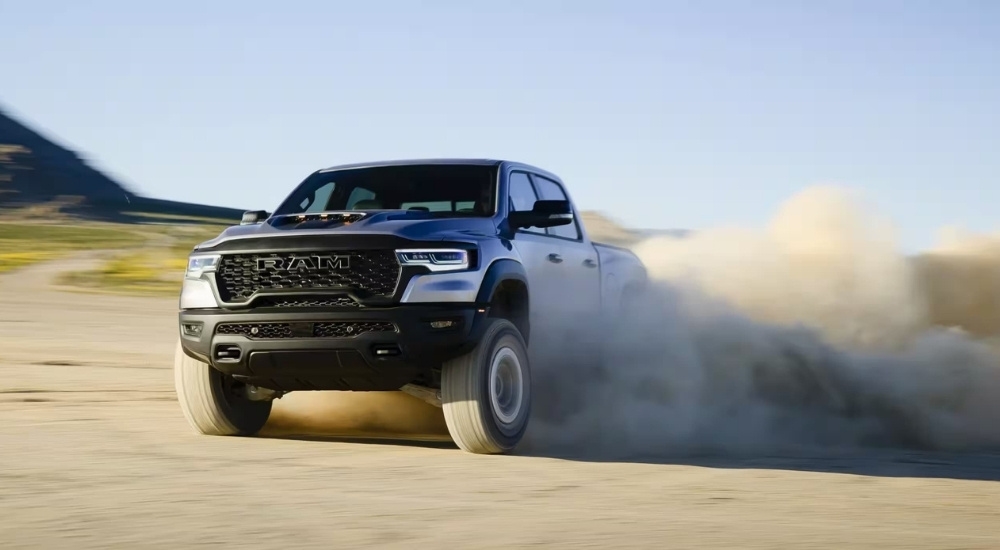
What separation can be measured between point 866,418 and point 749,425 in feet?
4.00

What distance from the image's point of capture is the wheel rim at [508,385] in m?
8.67

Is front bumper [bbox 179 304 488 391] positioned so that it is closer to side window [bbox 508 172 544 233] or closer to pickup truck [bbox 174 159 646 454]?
pickup truck [bbox 174 159 646 454]

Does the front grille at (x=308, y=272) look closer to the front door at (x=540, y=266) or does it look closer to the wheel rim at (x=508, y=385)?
the wheel rim at (x=508, y=385)

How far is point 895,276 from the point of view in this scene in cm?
1591

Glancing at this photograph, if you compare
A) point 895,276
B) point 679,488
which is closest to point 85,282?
point 895,276

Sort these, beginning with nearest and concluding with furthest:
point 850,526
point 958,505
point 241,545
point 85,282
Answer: point 241,545, point 850,526, point 958,505, point 85,282

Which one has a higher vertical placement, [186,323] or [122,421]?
[186,323]

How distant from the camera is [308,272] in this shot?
27.5ft

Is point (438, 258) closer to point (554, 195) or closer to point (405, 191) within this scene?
point (405, 191)

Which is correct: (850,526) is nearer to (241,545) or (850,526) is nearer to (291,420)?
(241,545)

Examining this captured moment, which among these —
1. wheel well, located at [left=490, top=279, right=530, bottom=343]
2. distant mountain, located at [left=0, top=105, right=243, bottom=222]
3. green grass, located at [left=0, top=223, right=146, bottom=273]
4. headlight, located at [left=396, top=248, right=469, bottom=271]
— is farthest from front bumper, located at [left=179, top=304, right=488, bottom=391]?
distant mountain, located at [left=0, top=105, right=243, bottom=222]

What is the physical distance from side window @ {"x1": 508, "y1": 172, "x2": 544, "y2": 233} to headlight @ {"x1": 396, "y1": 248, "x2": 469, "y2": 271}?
1.10 meters

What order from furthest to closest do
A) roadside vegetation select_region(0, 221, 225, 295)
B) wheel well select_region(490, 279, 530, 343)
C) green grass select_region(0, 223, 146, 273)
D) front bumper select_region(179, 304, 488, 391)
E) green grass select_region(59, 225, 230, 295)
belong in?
green grass select_region(0, 223, 146, 273)
roadside vegetation select_region(0, 221, 225, 295)
green grass select_region(59, 225, 230, 295)
wheel well select_region(490, 279, 530, 343)
front bumper select_region(179, 304, 488, 391)

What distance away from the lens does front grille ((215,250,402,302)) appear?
27.2ft
